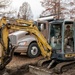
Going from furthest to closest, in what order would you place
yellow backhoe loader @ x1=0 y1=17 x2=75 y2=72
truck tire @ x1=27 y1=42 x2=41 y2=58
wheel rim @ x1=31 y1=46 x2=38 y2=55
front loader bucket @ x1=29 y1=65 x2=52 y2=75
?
wheel rim @ x1=31 y1=46 x2=38 y2=55 < truck tire @ x1=27 y1=42 x2=41 y2=58 < front loader bucket @ x1=29 y1=65 x2=52 y2=75 < yellow backhoe loader @ x1=0 y1=17 x2=75 y2=72

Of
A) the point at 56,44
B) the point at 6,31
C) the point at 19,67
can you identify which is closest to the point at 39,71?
the point at 56,44

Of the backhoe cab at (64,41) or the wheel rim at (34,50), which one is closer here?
the backhoe cab at (64,41)

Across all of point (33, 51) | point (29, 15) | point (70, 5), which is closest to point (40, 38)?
point (33, 51)

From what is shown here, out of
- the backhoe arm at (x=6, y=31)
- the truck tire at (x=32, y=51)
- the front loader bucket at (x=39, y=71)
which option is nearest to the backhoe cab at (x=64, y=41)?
the front loader bucket at (x=39, y=71)

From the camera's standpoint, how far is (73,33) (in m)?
11.0

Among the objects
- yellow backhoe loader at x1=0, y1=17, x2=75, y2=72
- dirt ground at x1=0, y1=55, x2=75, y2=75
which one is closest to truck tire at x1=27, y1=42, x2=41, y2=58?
dirt ground at x1=0, y1=55, x2=75, y2=75

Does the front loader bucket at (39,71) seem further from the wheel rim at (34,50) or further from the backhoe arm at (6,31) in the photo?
the wheel rim at (34,50)

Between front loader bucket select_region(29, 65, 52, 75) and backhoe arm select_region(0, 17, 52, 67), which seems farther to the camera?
front loader bucket select_region(29, 65, 52, 75)

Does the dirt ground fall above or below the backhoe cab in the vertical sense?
below

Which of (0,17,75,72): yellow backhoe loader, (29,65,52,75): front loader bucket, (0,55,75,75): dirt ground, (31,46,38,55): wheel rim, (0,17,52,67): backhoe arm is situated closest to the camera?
(0,17,52,67): backhoe arm

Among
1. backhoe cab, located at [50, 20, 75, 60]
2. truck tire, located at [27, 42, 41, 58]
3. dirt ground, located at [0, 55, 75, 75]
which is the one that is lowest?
dirt ground, located at [0, 55, 75, 75]

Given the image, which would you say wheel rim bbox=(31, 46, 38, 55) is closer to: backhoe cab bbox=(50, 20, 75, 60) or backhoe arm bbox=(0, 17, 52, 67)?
backhoe cab bbox=(50, 20, 75, 60)

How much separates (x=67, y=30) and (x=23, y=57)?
432 centimetres

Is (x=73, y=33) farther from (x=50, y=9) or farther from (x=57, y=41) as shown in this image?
(x=50, y=9)
